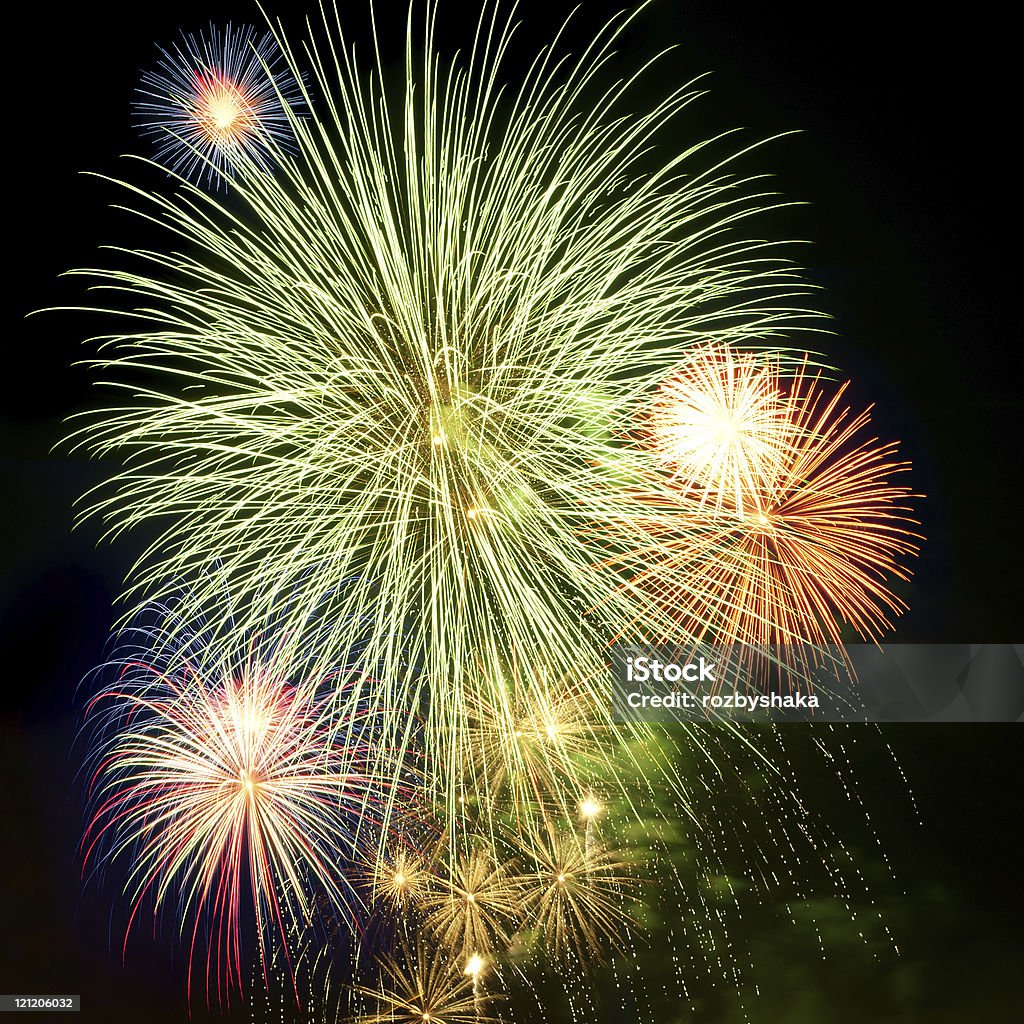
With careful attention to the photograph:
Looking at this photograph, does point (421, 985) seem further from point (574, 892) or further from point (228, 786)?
point (228, 786)

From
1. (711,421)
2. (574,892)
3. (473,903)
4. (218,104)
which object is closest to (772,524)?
(711,421)

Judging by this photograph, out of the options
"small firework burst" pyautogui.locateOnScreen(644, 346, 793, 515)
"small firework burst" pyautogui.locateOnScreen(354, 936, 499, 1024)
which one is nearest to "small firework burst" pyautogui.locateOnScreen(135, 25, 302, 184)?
"small firework burst" pyautogui.locateOnScreen(644, 346, 793, 515)

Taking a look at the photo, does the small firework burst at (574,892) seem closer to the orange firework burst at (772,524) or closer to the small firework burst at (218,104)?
the orange firework burst at (772,524)

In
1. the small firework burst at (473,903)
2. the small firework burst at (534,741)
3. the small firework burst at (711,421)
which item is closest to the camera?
the small firework burst at (711,421)

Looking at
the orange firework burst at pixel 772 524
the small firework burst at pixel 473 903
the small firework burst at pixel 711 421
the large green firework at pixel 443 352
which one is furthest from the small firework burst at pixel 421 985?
the small firework burst at pixel 711 421

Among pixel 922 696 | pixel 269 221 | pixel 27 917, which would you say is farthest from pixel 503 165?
pixel 27 917

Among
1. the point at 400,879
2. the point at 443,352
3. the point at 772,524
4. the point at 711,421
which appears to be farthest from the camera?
the point at 400,879
